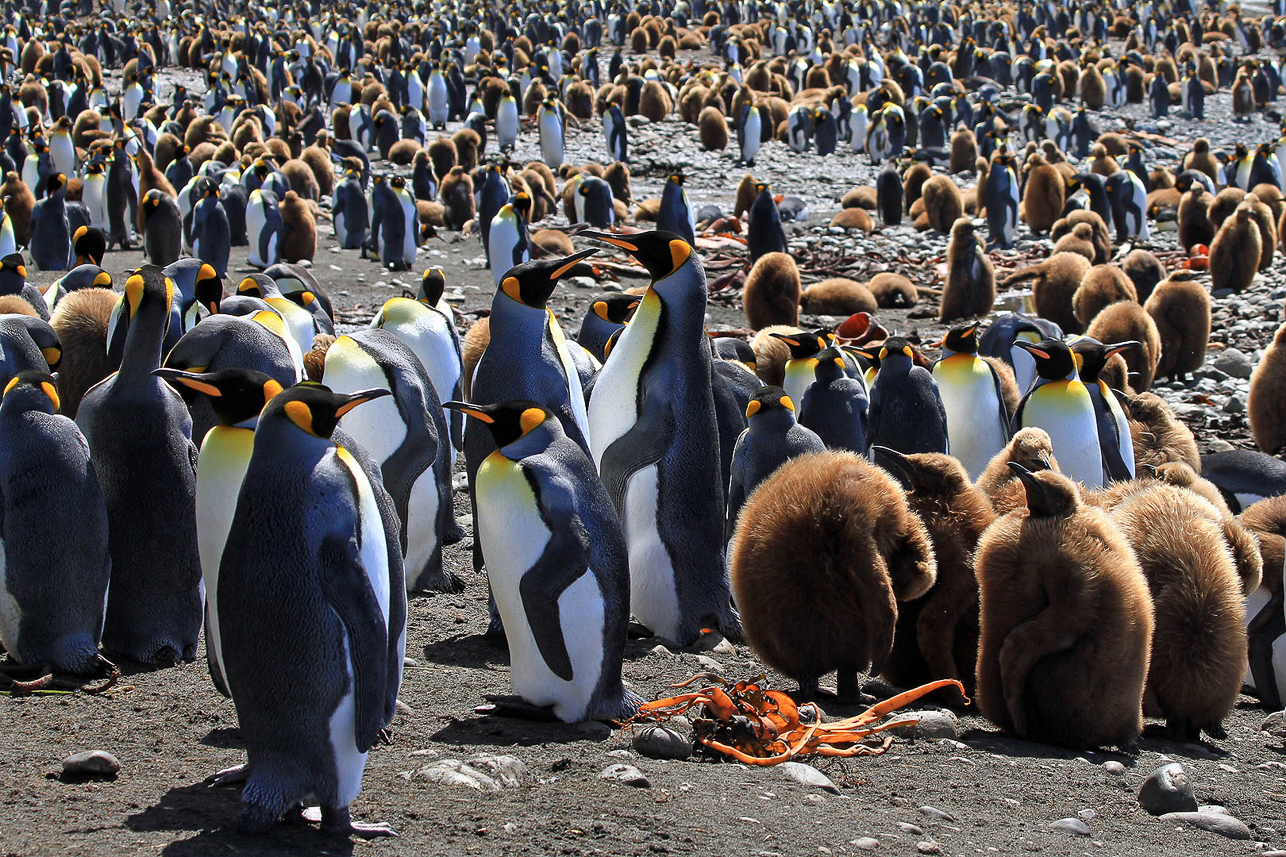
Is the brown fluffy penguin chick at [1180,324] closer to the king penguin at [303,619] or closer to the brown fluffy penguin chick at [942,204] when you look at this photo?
the brown fluffy penguin chick at [942,204]

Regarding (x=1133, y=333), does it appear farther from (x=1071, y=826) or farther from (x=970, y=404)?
(x=1071, y=826)

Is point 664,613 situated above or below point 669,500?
below

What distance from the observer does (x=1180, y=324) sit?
36.4 feet

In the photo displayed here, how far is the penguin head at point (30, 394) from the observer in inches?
167

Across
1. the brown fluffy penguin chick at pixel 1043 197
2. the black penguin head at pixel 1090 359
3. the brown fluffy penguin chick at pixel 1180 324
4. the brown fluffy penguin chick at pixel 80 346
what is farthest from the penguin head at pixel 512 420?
the brown fluffy penguin chick at pixel 1043 197

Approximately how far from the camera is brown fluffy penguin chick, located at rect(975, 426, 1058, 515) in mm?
4719

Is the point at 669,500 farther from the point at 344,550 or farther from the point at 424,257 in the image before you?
the point at 424,257

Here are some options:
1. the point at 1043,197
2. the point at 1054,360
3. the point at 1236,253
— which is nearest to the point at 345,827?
the point at 1054,360

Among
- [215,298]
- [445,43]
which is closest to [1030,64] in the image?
[445,43]

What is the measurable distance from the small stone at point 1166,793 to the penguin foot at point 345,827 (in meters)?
2.01

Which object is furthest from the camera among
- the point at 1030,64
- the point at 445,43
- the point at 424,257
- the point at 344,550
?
the point at 445,43

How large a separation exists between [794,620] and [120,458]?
2242mm

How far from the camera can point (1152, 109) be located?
33.6 metres

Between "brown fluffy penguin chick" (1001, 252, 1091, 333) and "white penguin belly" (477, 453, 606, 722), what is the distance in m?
9.69
